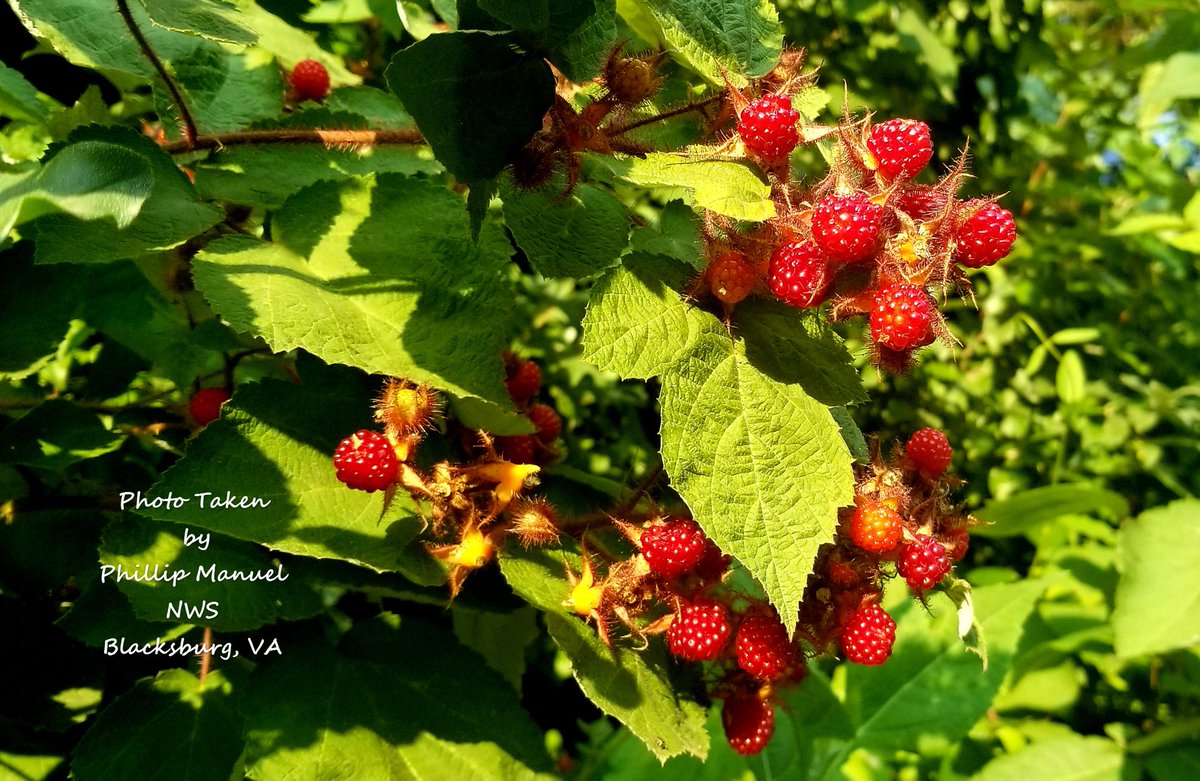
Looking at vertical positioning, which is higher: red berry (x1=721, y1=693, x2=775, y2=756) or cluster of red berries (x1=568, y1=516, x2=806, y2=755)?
cluster of red berries (x1=568, y1=516, x2=806, y2=755)

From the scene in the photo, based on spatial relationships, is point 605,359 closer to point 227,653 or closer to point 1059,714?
point 227,653

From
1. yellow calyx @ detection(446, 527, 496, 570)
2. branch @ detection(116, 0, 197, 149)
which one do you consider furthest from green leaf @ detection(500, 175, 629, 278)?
branch @ detection(116, 0, 197, 149)

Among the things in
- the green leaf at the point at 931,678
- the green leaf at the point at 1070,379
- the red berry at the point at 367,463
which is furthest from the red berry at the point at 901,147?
the green leaf at the point at 1070,379

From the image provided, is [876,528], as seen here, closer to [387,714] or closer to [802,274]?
[802,274]

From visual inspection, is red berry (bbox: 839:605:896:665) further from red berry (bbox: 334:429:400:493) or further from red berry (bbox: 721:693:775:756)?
red berry (bbox: 334:429:400:493)

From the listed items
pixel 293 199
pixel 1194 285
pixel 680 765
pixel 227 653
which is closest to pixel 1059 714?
pixel 680 765

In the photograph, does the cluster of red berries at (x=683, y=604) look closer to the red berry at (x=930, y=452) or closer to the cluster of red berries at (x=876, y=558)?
the cluster of red berries at (x=876, y=558)
